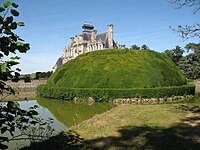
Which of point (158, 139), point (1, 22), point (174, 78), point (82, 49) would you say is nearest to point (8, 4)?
point (1, 22)

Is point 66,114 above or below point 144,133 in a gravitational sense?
below

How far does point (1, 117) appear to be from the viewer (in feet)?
8.23

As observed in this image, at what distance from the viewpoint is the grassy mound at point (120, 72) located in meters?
21.5

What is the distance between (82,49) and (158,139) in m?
54.0

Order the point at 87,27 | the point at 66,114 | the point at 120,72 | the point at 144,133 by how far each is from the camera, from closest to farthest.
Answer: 1. the point at 144,133
2. the point at 66,114
3. the point at 120,72
4. the point at 87,27

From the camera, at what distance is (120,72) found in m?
22.6

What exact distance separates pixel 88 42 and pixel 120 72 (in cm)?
3789

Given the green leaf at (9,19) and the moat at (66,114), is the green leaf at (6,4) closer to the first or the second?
the green leaf at (9,19)

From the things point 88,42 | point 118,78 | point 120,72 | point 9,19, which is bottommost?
point 9,19

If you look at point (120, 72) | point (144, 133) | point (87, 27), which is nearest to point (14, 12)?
point (144, 133)

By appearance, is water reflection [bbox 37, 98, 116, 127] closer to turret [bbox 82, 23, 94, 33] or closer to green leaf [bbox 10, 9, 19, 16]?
green leaf [bbox 10, 9, 19, 16]

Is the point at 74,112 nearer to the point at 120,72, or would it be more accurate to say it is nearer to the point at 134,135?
the point at 134,135

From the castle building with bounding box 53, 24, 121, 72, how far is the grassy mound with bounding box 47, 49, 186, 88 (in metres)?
24.7

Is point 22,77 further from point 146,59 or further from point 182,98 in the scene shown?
point 146,59
